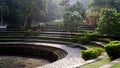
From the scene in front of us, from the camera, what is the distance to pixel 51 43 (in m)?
24.2

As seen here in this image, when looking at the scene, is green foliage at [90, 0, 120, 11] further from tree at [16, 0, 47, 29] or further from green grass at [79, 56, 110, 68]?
green grass at [79, 56, 110, 68]

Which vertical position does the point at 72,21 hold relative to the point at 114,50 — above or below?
above

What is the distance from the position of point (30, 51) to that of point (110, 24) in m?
8.28

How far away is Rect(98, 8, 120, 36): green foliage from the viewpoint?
68.1 feet

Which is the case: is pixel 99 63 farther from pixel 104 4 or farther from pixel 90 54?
pixel 104 4

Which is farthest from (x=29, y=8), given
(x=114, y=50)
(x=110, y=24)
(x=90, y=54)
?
(x=114, y=50)

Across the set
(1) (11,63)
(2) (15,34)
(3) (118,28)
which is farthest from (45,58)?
(2) (15,34)

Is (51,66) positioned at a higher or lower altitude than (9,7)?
lower

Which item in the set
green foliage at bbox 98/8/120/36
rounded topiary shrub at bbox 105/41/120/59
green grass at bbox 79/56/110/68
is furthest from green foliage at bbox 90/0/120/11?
rounded topiary shrub at bbox 105/41/120/59

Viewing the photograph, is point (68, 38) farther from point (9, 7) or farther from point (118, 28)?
point (9, 7)

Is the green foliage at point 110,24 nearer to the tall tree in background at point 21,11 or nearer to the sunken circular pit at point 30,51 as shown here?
the sunken circular pit at point 30,51

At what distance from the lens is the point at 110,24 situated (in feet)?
68.2

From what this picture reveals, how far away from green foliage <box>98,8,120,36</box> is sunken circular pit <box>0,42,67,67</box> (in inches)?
166

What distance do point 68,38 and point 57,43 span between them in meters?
1.85
